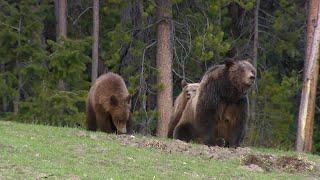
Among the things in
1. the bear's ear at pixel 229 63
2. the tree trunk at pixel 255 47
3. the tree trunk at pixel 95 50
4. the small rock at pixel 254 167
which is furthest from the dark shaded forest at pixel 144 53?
the small rock at pixel 254 167

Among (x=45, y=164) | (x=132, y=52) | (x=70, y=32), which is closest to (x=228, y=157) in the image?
(x=45, y=164)

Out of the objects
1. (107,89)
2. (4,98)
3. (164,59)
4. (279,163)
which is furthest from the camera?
(4,98)

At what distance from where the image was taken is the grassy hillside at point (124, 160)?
11.2 m

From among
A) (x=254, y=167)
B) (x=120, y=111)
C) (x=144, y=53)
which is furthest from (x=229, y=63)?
(x=144, y=53)

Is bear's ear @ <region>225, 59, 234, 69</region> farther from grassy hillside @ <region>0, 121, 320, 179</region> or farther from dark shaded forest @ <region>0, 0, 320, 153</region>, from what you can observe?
dark shaded forest @ <region>0, 0, 320, 153</region>

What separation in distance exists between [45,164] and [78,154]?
4.26 ft

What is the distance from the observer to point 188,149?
1398 centimetres

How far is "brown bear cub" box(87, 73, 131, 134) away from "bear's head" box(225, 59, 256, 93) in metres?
3.82

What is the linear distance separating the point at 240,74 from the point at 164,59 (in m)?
12.2

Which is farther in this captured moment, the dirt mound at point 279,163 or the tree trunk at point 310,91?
the tree trunk at point 310,91

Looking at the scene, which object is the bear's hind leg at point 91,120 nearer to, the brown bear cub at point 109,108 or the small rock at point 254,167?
the brown bear cub at point 109,108

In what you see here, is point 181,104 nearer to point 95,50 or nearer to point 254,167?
point 254,167

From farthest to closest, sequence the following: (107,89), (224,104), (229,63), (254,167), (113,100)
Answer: (107,89) < (113,100) < (224,104) < (229,63) < (254,167)

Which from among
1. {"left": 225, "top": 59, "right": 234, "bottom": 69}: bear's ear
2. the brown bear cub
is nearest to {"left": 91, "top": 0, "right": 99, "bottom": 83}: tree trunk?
the brown bear cub
